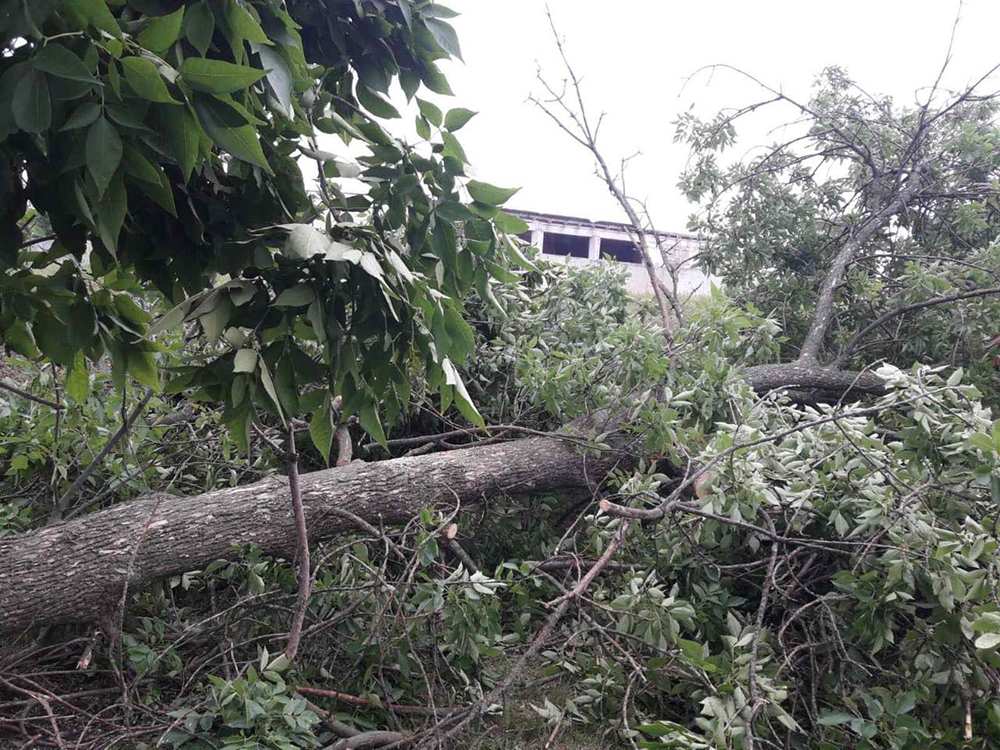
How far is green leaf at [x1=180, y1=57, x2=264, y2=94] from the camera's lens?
39.4 inches

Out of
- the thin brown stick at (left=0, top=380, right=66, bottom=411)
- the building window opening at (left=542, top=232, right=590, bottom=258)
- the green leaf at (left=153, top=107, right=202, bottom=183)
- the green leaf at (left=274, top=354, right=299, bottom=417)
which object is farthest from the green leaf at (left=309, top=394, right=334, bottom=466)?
the building window opening at (left=542, top=232, right=590, bottom=258)

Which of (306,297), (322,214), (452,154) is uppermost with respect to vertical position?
(452,154)

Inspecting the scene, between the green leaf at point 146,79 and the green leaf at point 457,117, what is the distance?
62 centimetres

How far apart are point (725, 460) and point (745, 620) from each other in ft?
2.29

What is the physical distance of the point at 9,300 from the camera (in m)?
1.69

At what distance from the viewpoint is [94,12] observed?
0.95m

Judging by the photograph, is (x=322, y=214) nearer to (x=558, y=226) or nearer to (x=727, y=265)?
(x=727, y=265)

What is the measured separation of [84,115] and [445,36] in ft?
2.79

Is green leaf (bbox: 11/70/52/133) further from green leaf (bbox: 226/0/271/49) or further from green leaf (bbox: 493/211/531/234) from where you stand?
green leaf (bbox: 493/211/531/234)

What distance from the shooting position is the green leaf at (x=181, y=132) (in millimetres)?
1021

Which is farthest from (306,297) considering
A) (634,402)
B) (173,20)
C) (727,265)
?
(727,265)

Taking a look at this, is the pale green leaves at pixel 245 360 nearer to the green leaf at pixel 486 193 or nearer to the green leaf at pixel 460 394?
the green leaf at pixel 460 394

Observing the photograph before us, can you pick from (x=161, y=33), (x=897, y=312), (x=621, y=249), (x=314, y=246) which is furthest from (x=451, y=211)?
(x=621, y=249)

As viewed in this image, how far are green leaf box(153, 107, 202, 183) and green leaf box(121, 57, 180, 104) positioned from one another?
0.05 m
